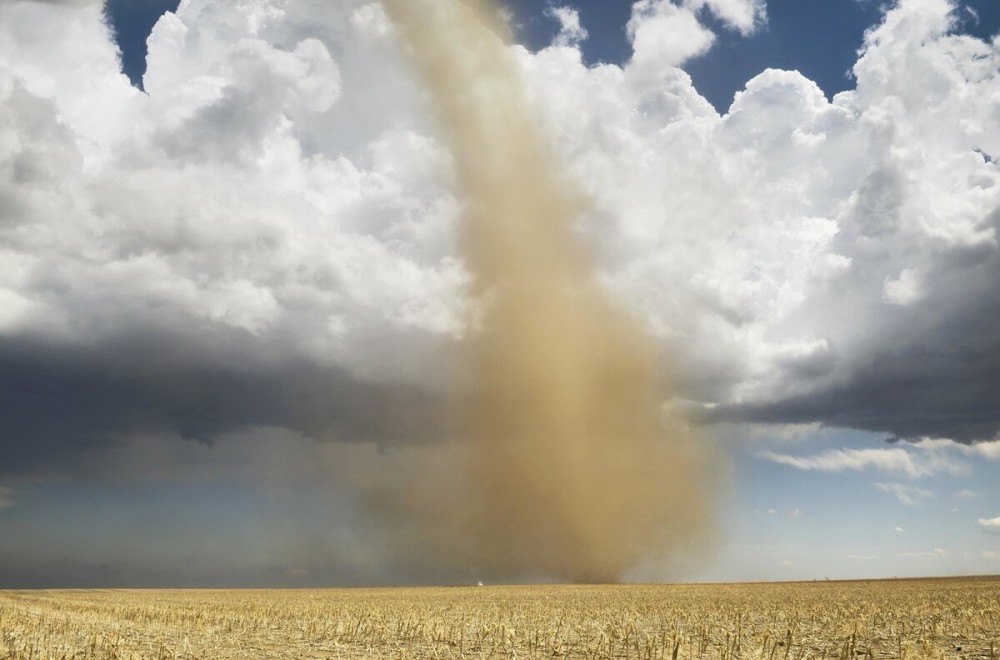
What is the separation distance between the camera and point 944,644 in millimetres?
19766

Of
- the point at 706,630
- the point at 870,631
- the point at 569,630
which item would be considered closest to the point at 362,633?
the point at 569,630

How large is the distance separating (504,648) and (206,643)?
37.1 ft

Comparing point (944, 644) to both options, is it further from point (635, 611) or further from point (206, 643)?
point (206, 643)

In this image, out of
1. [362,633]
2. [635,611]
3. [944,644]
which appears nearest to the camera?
[944,644]

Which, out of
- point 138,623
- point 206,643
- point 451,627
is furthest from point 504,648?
point 138,623

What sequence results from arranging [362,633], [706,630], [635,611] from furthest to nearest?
[635,611] < [362,633] < [706,630]

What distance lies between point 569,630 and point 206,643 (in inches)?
536

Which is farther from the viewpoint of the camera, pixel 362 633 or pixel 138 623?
pixel 138 623

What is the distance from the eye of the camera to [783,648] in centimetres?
1980

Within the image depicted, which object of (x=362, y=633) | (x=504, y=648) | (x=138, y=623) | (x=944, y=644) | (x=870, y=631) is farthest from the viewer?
(x=138, y=623)

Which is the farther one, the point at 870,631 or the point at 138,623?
the point at 138,623

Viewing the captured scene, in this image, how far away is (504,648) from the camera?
21234mm

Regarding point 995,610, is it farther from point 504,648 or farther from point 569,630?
point 504,648

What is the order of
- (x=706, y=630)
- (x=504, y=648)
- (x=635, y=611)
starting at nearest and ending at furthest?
(x=504, y=648) < (x=706, y=630) < (x=635, y=611)
